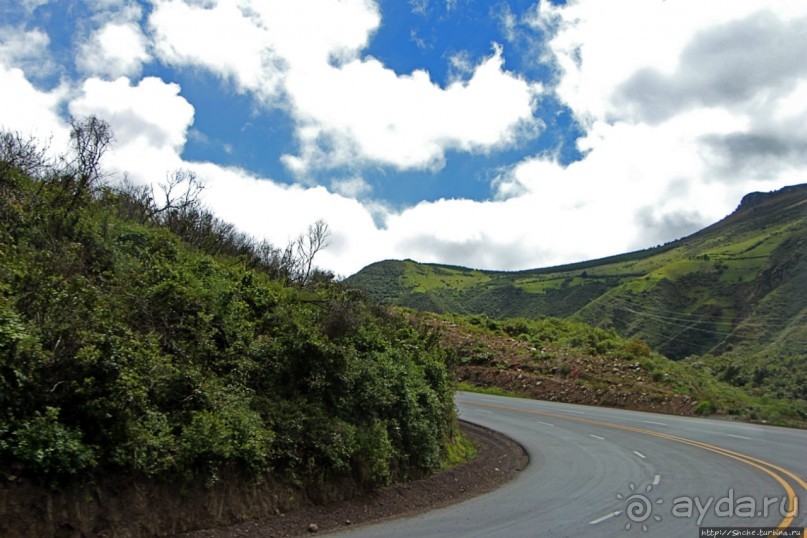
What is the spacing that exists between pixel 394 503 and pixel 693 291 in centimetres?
10704

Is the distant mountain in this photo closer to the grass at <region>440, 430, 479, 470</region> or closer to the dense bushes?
the grass at <region>440, 430, 479, 470</region>

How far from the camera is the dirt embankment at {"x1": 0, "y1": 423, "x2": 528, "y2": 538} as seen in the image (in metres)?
7.16

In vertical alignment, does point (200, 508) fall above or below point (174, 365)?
below

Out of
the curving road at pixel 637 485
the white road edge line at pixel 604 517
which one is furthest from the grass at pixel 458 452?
the white road edge line at pixel 604 517

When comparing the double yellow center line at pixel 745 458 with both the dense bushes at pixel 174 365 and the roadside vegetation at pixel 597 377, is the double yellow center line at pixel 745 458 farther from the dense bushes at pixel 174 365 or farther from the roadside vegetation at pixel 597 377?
the dense bushes at pixel 174 365

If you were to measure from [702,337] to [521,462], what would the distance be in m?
80.4

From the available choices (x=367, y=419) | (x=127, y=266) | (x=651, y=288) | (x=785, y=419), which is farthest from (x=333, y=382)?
(x=651, y=288)

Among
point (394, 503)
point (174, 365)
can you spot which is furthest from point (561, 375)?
point (174, 365)

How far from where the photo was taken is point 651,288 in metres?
108

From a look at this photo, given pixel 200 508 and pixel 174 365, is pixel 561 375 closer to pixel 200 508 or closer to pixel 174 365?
pixel 174 365

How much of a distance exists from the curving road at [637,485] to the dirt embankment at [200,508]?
77 cm

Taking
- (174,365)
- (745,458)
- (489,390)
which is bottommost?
(745,458)

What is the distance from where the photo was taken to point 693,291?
10531 cm

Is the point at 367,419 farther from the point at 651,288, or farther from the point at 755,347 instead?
the point at 651,288
